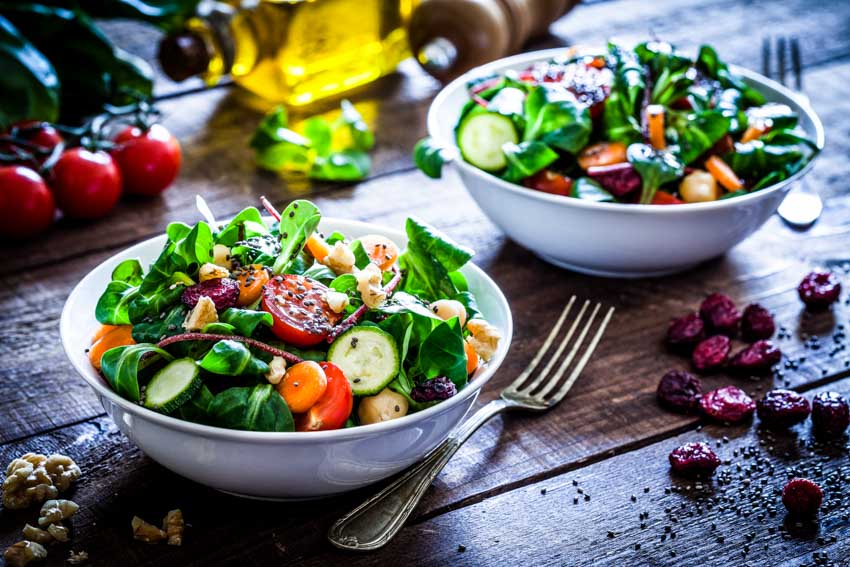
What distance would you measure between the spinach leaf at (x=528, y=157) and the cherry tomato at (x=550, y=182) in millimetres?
26

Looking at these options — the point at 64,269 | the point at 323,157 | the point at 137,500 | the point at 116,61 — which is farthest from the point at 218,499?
the point at 116,61

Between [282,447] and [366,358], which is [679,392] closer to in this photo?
[366,358]

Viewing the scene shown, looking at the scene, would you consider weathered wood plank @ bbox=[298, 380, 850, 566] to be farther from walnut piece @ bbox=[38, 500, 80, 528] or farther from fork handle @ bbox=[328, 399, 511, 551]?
walnut piece @ bbox=[38, 500, 80, 528]

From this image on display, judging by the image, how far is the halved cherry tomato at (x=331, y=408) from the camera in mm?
992

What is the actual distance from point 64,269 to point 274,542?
79 centimetres

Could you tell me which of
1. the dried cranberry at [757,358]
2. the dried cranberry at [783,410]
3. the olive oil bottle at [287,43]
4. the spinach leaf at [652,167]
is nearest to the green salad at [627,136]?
the spinach leaf at [652,167]

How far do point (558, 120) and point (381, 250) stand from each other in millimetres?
435

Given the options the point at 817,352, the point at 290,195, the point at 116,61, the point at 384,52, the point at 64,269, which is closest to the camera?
the point at 817,352

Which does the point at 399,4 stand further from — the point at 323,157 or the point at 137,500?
the point at 137,500

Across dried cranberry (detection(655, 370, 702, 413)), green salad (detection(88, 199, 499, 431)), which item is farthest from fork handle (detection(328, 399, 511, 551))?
dried cranberry (detection(655, 370, 702, 413))

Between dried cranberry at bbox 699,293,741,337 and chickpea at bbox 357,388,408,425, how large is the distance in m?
0.65

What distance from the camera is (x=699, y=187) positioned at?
1508mm

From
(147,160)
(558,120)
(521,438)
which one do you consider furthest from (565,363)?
(147,160)

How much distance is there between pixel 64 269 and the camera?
1650 millimetres
